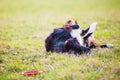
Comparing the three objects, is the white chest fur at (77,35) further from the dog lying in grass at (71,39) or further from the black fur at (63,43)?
the black fur at (63,43)

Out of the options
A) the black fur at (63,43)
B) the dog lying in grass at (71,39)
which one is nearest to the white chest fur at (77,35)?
the dog lying in grass at (71,39)

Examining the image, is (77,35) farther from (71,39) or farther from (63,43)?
(63,43)

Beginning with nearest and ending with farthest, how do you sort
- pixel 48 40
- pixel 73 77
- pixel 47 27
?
1. pixel 73 77
2. pixel 48 40
3. pixel 47 27

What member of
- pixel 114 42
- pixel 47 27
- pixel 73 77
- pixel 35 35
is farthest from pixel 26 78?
pixel 47 27

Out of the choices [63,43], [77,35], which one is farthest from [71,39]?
[63,43]

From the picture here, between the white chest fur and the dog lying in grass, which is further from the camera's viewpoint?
the white chest fur

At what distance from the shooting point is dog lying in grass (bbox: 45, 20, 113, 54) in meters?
9.60

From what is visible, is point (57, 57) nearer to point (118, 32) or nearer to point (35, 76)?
point (35, 76)

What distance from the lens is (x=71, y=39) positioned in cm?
960

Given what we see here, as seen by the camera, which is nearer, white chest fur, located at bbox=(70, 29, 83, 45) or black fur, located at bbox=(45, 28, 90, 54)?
black fur, located at bbox=(45, 28, 90, 54)

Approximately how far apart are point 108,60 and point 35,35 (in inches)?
234

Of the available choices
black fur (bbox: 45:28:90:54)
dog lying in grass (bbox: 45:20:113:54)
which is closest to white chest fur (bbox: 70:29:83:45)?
dog lying in grass (bbox: 45:20:113:54)

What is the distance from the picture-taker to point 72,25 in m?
9.89

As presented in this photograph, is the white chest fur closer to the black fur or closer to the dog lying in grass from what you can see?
the dog lying in grass
